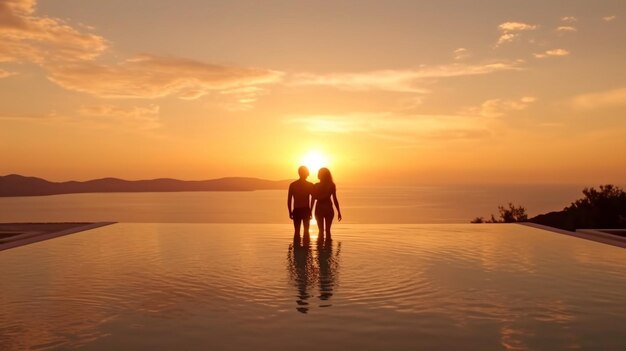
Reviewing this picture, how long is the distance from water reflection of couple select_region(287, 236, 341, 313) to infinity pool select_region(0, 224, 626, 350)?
29 mm

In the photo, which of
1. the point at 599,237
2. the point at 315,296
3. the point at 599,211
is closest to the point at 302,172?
the point at 315,296

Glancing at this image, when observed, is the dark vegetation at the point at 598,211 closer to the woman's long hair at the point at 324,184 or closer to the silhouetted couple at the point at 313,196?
the silhouetted couple at the point at 313,196

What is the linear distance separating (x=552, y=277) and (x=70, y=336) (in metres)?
6.25

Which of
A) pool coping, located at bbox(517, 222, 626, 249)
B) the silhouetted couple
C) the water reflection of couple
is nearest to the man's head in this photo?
the silhouetted couple

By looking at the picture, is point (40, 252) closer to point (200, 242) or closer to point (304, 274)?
point (200, 242)

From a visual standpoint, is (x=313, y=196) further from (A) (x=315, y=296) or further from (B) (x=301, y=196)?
(A) (x=315, y=296)

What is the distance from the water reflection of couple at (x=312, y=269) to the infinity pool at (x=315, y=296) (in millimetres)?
29

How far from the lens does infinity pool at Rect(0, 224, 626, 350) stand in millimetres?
4820

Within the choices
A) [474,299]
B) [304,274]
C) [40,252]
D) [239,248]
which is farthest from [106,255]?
[474,299]

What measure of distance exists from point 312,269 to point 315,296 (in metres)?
1.98

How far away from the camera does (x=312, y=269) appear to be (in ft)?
27.7

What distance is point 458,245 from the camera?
38.3 feet

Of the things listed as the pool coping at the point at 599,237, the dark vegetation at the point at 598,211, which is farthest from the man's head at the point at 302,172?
the dark vegetation at the point at 598,211

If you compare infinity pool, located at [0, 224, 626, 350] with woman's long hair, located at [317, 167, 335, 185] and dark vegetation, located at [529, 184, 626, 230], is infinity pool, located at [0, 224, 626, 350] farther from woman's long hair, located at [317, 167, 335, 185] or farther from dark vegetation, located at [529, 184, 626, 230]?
dark vegetation, located at [529, 184, 626, 230]
